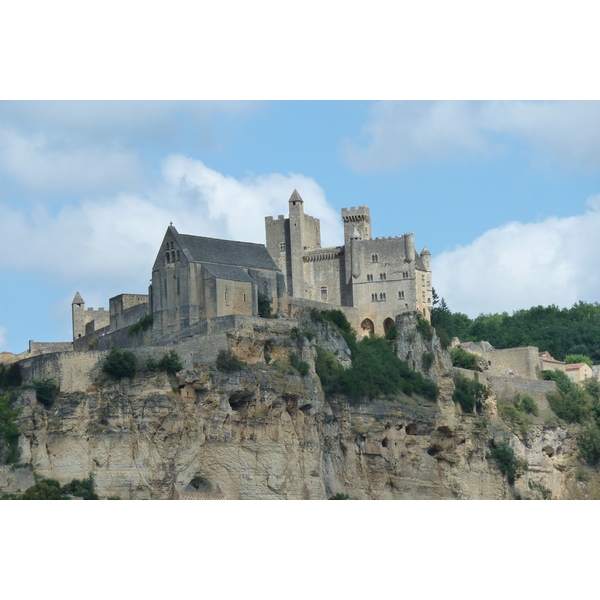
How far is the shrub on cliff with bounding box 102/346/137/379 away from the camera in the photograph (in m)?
61.2

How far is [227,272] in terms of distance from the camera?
70.4 m

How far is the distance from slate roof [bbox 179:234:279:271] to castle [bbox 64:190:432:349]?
47 millimetres

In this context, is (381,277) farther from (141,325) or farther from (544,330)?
(544,330)

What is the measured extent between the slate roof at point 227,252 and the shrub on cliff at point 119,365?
381 inches

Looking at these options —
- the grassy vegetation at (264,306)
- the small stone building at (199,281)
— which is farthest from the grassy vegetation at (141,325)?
the grassy vegetation at (264,306)

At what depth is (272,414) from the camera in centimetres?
6291

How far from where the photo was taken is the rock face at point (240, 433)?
59938 mm

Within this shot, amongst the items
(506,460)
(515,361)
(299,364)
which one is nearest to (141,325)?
(299,364)

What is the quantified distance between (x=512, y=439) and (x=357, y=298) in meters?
11.6

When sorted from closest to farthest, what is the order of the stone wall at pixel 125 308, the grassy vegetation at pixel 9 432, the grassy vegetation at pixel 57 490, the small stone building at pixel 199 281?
the grassy vegetation at pixel 57 490, the grassy vegetation at pixel 9 432, the small stone building at pixel 199 281, the stone wall at pixel 125 308

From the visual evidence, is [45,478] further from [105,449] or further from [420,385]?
[420,385]

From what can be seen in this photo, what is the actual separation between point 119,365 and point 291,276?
23.5 m

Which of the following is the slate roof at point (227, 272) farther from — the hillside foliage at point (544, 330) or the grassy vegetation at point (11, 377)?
the hillside foliage at point (544, 330)

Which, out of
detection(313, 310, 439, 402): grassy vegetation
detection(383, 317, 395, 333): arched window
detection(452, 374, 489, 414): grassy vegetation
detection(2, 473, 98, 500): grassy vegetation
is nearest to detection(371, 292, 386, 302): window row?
detection(383, 317, 395, 333): arched window
